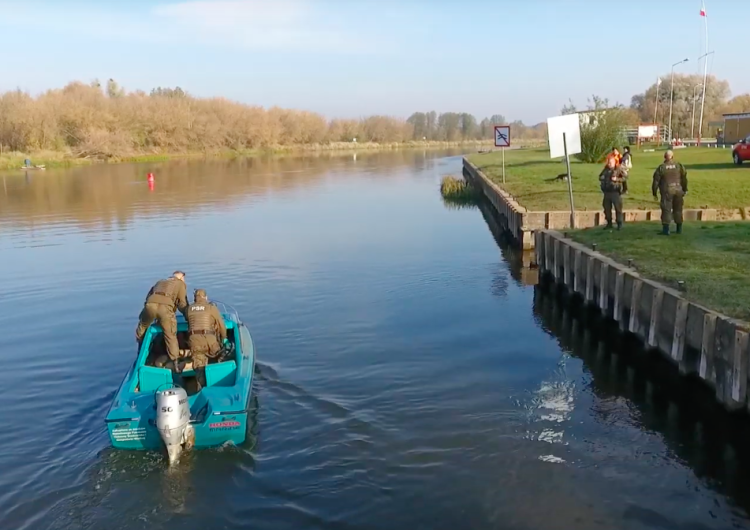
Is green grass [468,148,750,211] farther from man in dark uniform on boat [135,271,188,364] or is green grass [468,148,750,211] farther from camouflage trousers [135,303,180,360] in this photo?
camouflage trousers [135,303,180,360]

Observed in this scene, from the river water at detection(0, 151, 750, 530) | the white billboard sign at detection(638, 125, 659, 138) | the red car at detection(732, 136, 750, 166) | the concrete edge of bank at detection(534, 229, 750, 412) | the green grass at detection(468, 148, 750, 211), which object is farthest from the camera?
the white billboard sign at detection(638, 125, 659, 138)

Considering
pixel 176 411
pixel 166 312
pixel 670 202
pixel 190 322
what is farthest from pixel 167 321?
pixel 670 202

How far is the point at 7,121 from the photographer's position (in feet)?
291

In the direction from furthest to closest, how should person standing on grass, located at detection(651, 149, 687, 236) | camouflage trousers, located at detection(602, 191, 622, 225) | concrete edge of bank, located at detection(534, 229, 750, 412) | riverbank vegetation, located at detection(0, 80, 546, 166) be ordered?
riverbank vegetation, located at detection(0, 80, 546, 166), camouflage trousers, located at detection(602, 191, 622, 225), person standing on grass, located at detection(651, 149, 687, 236), concrete edge of bank, located at detection(534, 229, 750, 412)

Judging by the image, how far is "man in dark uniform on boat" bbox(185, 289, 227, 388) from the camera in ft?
36.2

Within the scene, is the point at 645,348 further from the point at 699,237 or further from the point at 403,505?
the point at 403,505

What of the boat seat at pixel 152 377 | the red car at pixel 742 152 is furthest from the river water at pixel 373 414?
the red car at pixel 742 152

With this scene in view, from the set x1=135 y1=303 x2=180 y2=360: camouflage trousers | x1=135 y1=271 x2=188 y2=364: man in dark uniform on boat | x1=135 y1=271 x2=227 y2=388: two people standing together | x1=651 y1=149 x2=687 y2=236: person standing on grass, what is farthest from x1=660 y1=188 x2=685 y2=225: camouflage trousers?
x1=135 y1=303 x2=180 y2=360: camouflage trousers

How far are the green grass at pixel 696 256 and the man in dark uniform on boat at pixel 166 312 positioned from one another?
8862 mm

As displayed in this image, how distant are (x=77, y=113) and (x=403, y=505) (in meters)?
102

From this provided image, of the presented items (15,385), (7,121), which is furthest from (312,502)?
(7,121)

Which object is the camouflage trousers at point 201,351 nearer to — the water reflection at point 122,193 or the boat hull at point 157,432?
the boat hull at point 157,432

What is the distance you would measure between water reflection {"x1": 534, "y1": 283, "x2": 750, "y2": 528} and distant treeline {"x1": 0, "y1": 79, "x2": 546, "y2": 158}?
90.4 metres

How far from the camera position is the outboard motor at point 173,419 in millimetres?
8758
